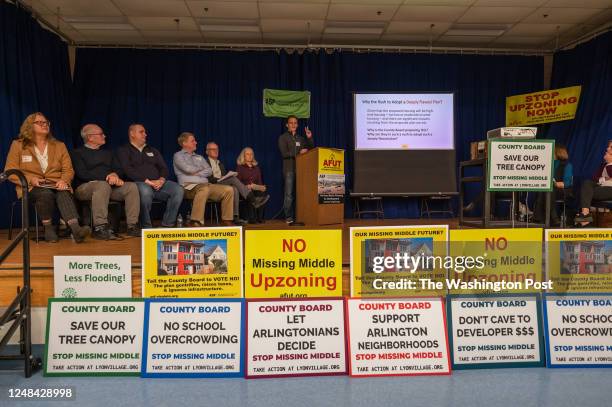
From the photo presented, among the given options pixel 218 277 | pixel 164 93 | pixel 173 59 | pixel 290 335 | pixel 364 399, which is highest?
pixel 173 59

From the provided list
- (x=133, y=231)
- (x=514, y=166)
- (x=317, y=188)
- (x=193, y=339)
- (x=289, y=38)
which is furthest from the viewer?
(x=289, y=38)

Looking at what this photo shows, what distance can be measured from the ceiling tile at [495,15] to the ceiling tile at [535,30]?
10.7 inches

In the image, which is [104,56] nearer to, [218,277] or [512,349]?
[218,277]

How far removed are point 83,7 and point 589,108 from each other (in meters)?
6.31

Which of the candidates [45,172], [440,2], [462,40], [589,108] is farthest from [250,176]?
[589,108]

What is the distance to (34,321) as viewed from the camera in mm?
1732

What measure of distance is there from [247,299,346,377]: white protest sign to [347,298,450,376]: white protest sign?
0.19 ft

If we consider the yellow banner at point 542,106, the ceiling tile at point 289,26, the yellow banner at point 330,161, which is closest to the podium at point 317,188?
the yellow banner at point 330,161

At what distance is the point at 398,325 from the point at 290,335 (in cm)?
39

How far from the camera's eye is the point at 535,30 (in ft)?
17.1

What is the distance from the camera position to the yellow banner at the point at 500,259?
1.47 metres

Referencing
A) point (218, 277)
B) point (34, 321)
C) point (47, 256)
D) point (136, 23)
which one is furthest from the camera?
point (136, 23)

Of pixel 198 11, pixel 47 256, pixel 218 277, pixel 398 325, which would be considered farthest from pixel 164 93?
pixel 398 325

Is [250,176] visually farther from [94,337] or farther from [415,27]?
[94,337]
